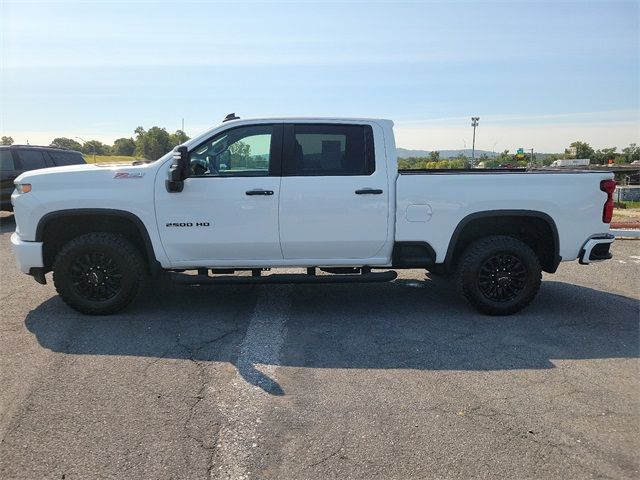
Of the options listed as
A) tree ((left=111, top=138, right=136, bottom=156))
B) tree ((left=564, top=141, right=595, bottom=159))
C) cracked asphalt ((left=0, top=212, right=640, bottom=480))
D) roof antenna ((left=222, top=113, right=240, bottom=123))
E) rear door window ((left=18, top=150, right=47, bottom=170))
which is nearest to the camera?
cracked asphalt ((left=0, top=212, right=640, bottom=480))

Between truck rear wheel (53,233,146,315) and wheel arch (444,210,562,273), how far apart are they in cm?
325

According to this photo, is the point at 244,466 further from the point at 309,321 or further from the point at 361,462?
the point at 309,321

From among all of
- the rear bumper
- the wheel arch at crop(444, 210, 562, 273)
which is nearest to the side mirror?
the wheel arch at crop(444, 210, 562, 273)

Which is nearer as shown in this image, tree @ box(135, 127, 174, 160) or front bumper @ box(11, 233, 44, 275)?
front bumper @ box(11, 233, 44, 275)

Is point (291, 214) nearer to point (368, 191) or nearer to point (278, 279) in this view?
point (278, 279)

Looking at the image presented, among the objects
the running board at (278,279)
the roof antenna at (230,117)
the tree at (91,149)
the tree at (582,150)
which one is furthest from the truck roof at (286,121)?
the tree at (582,150)

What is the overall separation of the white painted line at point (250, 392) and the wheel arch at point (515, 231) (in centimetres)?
197

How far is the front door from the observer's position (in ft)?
15.8

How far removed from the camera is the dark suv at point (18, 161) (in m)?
11.9

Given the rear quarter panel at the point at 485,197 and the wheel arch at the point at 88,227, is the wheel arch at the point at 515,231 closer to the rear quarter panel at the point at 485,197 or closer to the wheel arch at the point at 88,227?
the rear quarter panel at the point at 485,197

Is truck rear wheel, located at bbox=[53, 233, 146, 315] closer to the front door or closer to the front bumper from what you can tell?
the front bumper

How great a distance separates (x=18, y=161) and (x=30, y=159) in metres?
0.30

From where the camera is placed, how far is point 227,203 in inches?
189

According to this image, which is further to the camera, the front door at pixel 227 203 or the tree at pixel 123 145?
the tree at pixel 123 145
